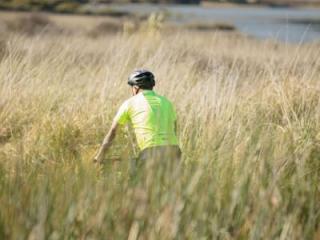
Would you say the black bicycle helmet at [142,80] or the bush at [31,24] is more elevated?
the bush at [31,24]

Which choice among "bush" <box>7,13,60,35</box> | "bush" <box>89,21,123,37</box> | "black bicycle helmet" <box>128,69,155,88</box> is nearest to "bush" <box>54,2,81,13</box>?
"bush" <box>7,13,60,35</box>

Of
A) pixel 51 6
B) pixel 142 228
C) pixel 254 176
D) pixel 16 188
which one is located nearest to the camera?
pixel 142 228

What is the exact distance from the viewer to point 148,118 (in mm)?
4957

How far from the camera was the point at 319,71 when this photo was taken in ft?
25.9

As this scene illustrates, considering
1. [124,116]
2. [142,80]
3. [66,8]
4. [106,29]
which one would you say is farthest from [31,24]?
[124,116]

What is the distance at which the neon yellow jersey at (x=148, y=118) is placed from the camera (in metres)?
4.79

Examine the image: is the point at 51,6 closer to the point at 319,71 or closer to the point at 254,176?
the point at 319,71

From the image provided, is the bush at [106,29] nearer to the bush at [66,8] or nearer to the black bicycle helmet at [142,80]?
the bush at [66,8]

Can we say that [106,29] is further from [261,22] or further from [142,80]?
[261,22]

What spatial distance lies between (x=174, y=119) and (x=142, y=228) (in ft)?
8.52

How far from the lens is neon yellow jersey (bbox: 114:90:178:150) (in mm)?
4793

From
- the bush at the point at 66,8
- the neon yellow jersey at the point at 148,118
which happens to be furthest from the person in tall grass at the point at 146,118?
the bush at the point at 66,8

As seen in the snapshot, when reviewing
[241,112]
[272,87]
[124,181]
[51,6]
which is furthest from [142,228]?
[51,6]

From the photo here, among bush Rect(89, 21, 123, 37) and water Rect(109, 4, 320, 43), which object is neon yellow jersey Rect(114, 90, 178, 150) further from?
bush Rect(89, 21, 123, 37)
